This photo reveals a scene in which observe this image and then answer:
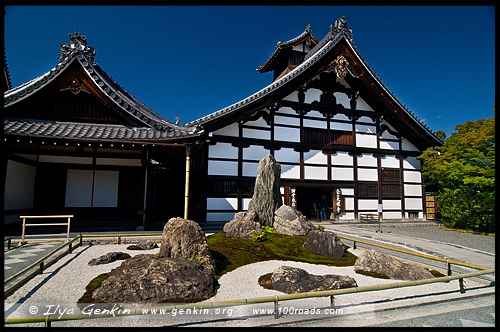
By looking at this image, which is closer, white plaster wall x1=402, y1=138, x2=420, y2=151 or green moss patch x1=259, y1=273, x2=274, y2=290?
green moss patch x1=259, y1=273, x2=274, y2=290

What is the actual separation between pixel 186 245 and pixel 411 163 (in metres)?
18.4

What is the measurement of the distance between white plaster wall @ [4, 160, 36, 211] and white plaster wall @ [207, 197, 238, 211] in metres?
7.76

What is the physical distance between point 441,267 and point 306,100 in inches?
489

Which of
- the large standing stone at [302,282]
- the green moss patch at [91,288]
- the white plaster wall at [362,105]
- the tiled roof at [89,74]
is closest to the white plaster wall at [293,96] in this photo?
the white plaster wall at [362,105]

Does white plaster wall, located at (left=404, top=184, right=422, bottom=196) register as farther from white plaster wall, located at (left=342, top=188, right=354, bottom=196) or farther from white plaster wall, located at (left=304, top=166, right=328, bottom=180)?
white plaster wall, located at (left=304, top=166, right=328, bottom=180)

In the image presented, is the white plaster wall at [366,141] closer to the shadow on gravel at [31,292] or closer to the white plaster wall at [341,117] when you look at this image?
the white plaster wall at [341,117]

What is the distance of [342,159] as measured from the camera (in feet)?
56.4

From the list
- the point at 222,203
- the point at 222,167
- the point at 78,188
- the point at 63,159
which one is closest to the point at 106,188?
the point at 78,188

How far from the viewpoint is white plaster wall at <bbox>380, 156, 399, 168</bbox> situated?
1800 centimetres

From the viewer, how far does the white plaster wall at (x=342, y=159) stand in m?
17.0

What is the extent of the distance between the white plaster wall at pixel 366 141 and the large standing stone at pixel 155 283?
15567 millimetres

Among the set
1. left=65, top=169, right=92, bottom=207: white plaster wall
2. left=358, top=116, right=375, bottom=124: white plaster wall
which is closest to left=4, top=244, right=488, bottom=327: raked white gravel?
left=65, top=169, right=92, bottom=207: white plaster wall

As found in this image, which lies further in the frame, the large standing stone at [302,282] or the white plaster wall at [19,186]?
the white plaster wall at [19,186]

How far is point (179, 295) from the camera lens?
4465 millimetres
